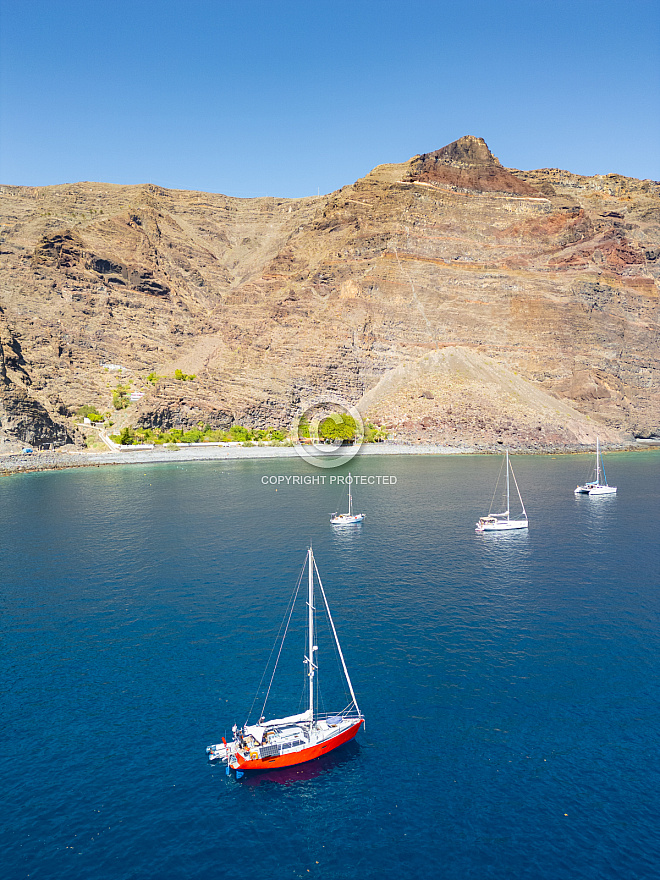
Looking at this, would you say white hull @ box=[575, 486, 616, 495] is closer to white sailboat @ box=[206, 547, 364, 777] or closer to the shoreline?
the shoreline

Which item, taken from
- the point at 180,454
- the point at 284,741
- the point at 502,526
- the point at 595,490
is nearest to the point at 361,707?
the point at 284,741

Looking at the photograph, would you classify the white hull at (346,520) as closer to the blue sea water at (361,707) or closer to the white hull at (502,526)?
the blue sea water at (361,707)

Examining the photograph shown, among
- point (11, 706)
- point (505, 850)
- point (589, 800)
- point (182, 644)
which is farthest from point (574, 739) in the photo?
point (11, 706)

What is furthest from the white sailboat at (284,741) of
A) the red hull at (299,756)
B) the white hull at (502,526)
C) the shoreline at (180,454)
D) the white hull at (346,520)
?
the shoreline at (180,454)

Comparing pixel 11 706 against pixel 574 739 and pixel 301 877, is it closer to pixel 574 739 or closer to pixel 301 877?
pixel 301 877

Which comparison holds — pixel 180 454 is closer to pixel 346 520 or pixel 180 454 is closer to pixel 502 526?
pixel 346 520

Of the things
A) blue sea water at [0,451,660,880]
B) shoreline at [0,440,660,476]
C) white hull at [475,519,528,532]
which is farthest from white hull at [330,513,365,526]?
shoreline at [0,440,660,476]
